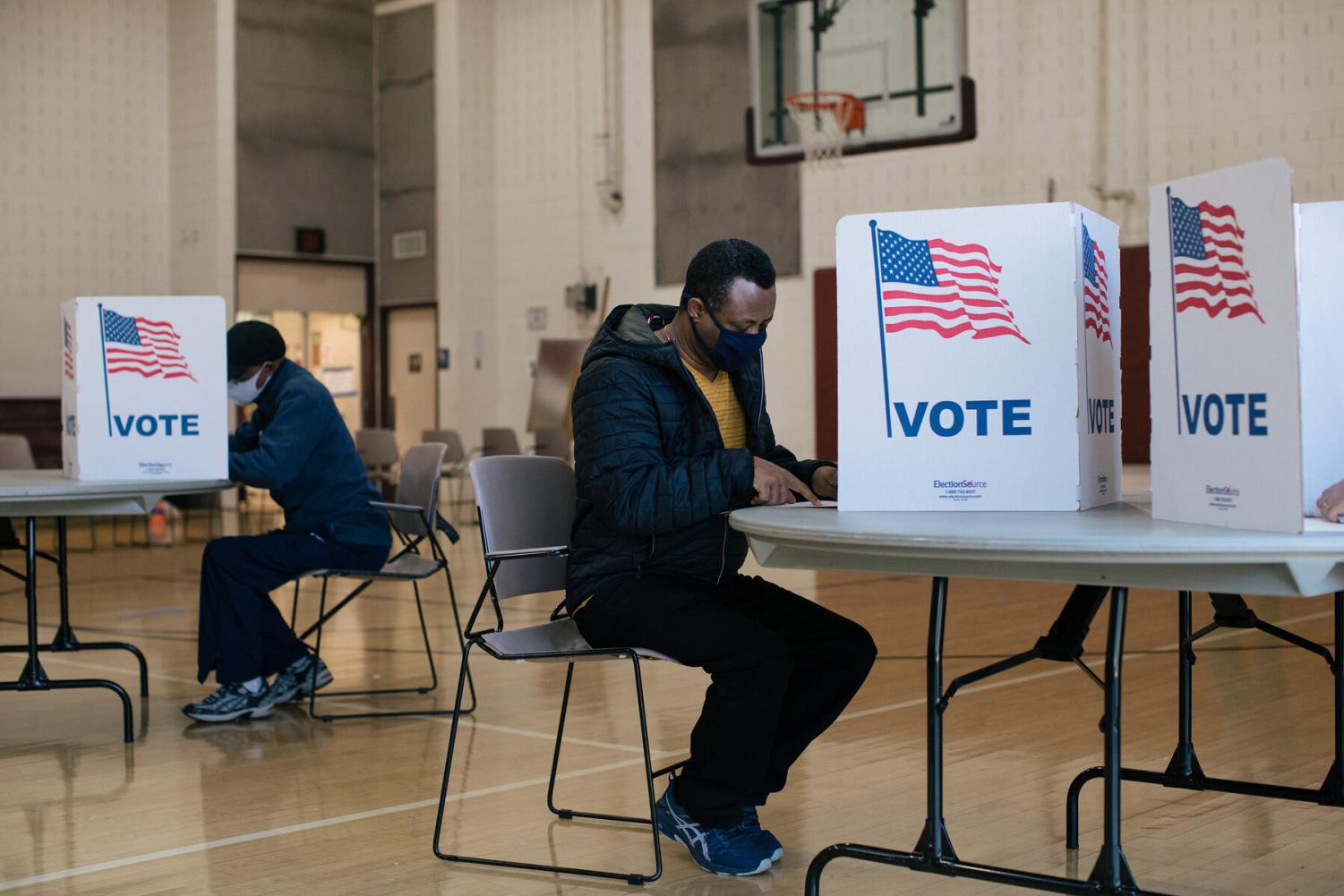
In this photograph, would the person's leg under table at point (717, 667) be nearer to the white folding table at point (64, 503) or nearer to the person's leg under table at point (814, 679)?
the person's leg under table at point (814, 679)

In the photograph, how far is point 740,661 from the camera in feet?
8.14

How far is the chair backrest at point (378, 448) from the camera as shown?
11023mm

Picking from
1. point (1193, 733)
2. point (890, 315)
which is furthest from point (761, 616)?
point (1193, 733)

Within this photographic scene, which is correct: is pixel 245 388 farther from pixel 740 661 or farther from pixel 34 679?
pixel 740 661

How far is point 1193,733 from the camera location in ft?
12.2

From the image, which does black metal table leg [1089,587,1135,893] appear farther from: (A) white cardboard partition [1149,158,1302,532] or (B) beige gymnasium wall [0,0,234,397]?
(B) beige gymnasium wall [0,0,234,397]

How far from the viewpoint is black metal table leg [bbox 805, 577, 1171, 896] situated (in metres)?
2.04

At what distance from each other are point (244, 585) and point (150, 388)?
0.60 m

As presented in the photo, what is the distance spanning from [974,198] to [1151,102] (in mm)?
1296

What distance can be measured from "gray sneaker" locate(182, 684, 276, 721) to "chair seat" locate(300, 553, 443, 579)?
1.20 ft

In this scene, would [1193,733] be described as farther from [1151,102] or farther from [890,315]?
[1151,102]

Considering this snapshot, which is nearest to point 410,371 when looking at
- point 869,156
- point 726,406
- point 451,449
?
point 451,449

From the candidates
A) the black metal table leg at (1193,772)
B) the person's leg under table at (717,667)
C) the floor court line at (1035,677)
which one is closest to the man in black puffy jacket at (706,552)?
the person's leg under table at (717,667)

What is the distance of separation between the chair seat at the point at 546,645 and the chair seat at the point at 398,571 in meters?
1.17
